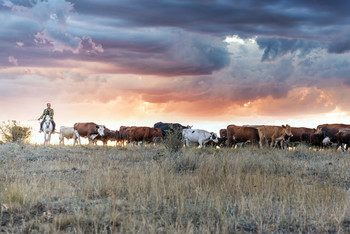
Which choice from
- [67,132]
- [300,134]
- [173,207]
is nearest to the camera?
[173,207]

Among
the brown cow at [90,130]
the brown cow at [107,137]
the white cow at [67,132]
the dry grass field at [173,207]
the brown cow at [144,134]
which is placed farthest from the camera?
the brown cow at [107,137]

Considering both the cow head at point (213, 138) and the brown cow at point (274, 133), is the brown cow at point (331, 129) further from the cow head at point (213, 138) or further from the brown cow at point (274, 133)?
the cow head at point (213, 138)

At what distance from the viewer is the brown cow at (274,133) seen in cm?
3130

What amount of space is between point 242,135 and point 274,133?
2.42 metres

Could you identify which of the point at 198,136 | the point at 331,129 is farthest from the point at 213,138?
the point at 331,129

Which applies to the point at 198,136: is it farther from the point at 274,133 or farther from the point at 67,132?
the point at 67,132

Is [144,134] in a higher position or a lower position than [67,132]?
lower

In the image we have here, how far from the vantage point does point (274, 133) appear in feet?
103

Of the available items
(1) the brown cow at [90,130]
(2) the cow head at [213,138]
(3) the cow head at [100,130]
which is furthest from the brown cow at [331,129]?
(1) the brown cow at [90,130]

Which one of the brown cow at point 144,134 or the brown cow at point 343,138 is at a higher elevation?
the brown cow at point 144,134

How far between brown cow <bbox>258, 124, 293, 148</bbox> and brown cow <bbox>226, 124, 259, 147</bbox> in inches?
30.2

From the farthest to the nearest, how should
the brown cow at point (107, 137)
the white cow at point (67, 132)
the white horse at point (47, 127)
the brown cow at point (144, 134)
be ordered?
the brown cow at point (107, 137)
the white cow at point (67, 132)
the brown cow at point (144, 134)
the white horse at point (47, 127)

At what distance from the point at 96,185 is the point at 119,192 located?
0.89m

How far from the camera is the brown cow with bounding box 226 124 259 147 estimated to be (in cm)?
3247
